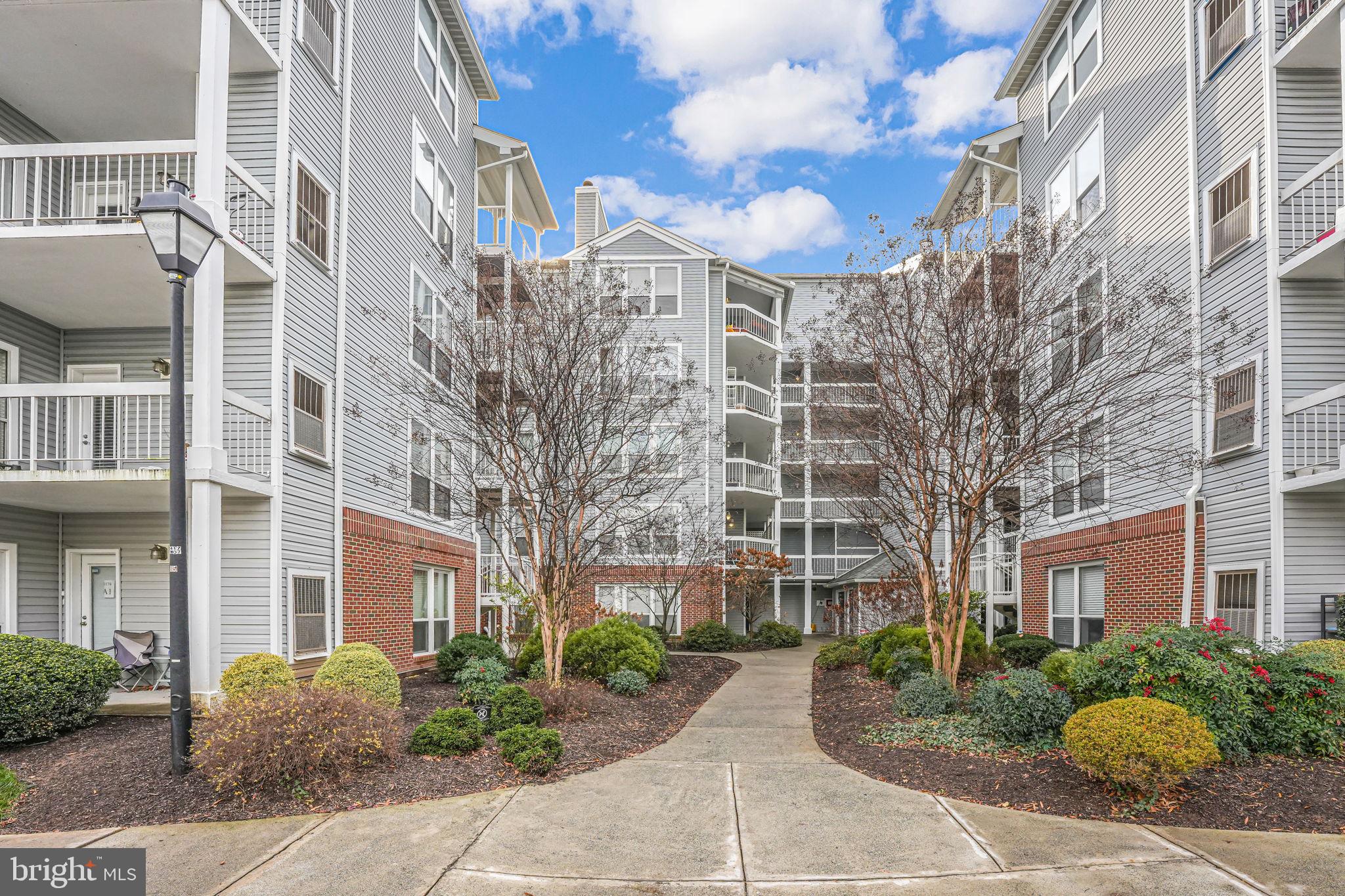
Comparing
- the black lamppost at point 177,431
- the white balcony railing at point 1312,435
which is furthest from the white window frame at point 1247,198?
the black lamppost at point 177,431

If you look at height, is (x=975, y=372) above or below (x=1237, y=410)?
above

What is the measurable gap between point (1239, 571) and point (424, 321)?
1398 cm

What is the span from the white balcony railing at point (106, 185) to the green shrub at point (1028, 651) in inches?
535

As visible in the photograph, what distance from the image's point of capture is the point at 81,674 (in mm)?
9578

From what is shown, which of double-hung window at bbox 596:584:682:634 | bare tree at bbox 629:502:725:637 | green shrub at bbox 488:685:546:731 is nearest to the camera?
green shrub at bbox 488:685:546:731

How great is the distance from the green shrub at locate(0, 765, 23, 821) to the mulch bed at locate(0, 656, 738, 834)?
0.60ft

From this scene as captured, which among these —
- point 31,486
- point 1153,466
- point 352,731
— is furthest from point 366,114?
point 1153,466

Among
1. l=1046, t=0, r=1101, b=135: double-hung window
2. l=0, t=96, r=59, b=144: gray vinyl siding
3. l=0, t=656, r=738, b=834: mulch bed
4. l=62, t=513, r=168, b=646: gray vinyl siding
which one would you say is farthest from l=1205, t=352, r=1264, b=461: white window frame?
l=0, t=96, r=59, b=144: gray vinyl siding

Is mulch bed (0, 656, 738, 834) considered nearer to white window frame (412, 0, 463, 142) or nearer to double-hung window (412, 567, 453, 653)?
double-hung window (412, 567, 453, 653)

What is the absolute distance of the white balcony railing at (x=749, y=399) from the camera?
29031mm

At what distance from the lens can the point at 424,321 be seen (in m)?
17.7

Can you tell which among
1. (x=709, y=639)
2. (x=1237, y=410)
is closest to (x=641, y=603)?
(x=709, y=639)

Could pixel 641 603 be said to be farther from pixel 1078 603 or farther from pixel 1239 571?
pixel 1239 571

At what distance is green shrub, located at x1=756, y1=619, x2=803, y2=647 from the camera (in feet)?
88.1
